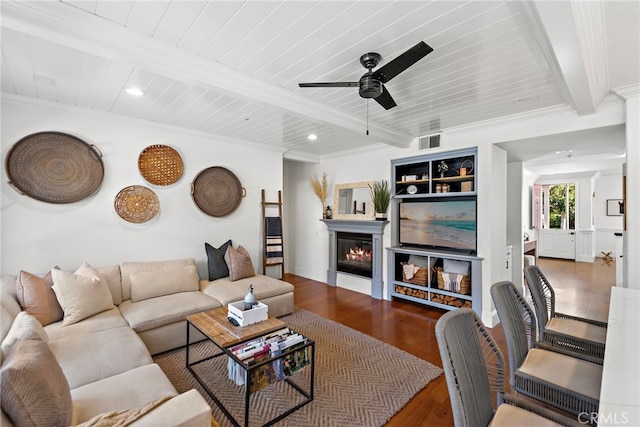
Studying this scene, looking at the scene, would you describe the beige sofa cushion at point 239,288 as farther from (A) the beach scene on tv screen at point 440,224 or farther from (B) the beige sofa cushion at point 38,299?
(A) the beach scene on tv screen at point 440,224

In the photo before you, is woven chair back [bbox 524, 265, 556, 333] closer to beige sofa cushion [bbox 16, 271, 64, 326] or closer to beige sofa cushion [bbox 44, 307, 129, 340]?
beige sofa cushion [bbox 44, 307, 129, 340]

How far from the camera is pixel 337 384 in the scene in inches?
92.5

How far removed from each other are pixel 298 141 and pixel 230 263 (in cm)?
216

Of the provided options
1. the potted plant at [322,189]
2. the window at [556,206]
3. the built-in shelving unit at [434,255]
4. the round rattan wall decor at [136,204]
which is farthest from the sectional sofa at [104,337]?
the window at [556,206]

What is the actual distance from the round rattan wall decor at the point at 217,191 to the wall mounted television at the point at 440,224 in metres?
2.61

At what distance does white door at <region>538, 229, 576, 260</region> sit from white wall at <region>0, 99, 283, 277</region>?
9.10 m

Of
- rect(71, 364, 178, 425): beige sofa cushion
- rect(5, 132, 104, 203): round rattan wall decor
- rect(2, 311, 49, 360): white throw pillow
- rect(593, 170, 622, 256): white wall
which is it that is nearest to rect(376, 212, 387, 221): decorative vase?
rect(71, 364, 178, 425): beige sofa cushion

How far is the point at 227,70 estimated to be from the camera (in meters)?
2.27

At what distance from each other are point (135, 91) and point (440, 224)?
3.95 m

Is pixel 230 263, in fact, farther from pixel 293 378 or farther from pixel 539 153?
pixel 539 153

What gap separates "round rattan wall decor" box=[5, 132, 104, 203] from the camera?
2.82 m

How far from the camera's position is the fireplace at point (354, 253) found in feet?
16.4

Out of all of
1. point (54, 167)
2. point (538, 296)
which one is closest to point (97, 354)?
point (54, 167)

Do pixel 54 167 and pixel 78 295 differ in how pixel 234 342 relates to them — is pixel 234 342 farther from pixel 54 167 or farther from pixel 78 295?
pixel 54 167
